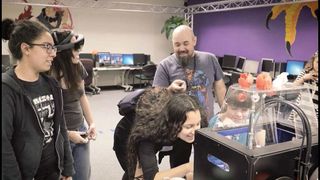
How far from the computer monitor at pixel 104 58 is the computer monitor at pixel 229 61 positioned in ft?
9.94

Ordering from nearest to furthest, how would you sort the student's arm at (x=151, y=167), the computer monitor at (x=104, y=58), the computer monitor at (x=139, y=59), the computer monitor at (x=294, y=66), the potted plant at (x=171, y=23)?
the student's arm at (x=151, y=167) < the computer monitor at (x=294, y=66) < the computer monitor at (x=104, y=58) < the potted plant at (x=171, y=23) < the computer monitor at (x=139, y=59)

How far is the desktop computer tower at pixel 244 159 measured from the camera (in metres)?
0.75

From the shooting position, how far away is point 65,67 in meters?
1.95

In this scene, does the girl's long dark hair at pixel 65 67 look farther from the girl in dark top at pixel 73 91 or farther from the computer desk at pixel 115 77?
the computer desk at pixel 115 77

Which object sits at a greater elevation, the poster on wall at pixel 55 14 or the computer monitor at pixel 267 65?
the poster on wall at pixel 55 14

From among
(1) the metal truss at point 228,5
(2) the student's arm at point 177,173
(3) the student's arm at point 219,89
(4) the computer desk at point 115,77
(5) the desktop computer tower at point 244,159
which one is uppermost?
(1) the metal truss at point 228,5

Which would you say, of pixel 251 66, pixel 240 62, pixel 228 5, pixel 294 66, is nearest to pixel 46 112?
pixel 294 66

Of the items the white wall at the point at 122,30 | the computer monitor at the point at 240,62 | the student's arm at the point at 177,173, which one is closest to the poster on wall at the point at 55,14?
the white wall at the point at 122,30

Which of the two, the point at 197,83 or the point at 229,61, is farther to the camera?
the point at 229,61

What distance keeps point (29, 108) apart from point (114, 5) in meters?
7.16

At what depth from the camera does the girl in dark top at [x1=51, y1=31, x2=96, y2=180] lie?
1933mm

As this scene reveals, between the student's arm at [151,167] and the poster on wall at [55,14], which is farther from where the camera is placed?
the poster on wall at [55,14]

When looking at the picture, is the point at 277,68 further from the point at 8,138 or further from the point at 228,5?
the point at 8,138

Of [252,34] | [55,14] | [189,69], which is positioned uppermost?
[55,14]
